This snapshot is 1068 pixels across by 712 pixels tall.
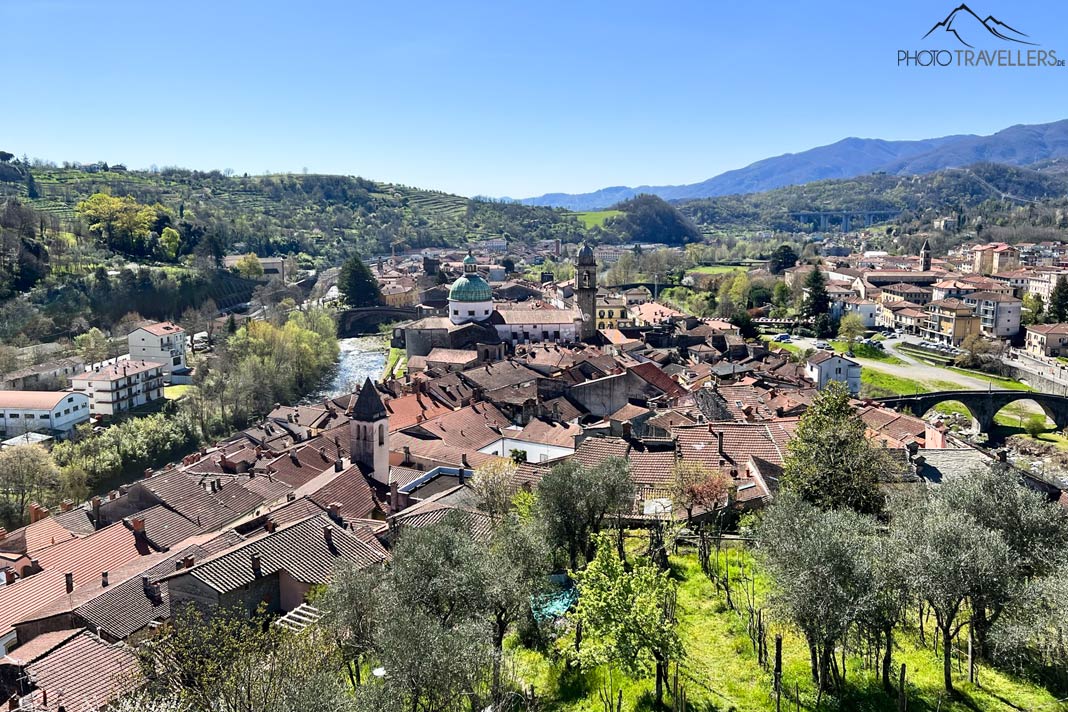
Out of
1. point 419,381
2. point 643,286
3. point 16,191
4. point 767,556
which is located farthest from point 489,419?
point 16,191

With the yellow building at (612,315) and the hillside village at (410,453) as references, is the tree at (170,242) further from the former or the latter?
the yellow building at (612,315)

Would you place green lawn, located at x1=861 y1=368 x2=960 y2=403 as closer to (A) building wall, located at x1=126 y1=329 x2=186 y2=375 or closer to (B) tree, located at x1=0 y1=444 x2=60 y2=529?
(B) tree, located at x1=0 y1=444 x2=60 y2=529

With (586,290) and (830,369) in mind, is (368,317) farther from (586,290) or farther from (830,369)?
(830,369)

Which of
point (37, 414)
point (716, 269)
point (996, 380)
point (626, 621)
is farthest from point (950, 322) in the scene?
point (37, 414)

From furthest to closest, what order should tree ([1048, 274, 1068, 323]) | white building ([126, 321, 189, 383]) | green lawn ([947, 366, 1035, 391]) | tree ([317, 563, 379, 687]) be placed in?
tree ([1048, 274, 1068, 323]) → green lawn ([947, 366, 1035, 391]) → white building ([126, 321, 189, 383]) → tree ([317, 563, 379, 687])

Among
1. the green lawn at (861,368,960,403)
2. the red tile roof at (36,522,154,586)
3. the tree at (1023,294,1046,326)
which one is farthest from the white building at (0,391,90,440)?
the tree at (1023,294,1046,326)
